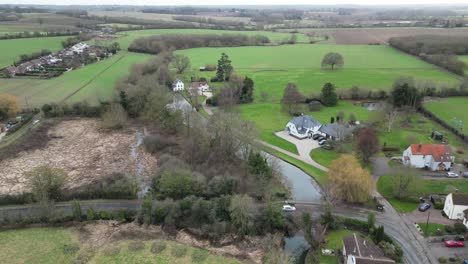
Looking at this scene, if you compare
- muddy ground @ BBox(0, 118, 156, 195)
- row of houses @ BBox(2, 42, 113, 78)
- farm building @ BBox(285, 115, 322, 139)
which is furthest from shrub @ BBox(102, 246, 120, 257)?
row of houses @ BBox(2, 42, 113, 78)

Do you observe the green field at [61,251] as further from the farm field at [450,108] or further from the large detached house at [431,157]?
A: the farm field at [450,108]

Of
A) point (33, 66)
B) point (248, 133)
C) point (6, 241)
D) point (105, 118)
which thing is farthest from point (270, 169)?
point (33, 66)

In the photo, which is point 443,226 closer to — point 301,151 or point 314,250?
point 314,250

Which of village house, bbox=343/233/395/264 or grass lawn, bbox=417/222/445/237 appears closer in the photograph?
village house, bbox=343/233/395/264

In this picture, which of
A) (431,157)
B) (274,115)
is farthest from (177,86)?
(431,157)

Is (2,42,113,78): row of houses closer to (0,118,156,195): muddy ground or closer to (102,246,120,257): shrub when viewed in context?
(0,118,156,195): muddy ground
